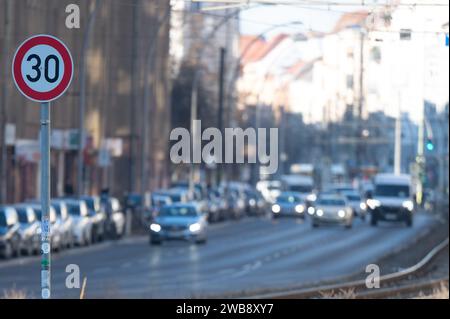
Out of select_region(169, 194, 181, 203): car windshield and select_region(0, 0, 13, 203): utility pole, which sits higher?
select_region(0, 0, 13, 203): utility pole

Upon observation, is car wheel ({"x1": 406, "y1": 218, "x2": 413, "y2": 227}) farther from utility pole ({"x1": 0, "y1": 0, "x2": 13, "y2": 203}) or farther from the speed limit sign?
the speed limit sign

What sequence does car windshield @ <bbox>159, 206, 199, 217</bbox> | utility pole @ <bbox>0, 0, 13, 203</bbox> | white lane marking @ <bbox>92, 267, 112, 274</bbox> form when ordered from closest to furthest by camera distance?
1. white lane marking @ <bbox>92, 267, 112, 274</bbox>
2. utility pole @ <bbox>0, 0, 13, 203</bbox>
3. car windshield @ <bbox>159, 206, 199, 217</bbox>

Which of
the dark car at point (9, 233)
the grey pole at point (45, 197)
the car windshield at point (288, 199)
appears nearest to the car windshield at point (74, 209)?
the dark car at point (9, 233)

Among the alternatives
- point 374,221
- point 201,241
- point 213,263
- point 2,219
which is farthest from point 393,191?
point 2,219

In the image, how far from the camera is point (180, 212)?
157ft

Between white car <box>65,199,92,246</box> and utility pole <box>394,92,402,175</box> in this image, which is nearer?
white car <box>65,199,92,246</box>

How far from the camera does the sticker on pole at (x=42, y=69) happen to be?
43.7ft

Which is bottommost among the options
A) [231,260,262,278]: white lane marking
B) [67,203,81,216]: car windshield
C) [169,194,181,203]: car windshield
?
[231,260,262,278]: white lane marking

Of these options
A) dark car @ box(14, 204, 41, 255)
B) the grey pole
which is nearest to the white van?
dark car @ box(14, 204, 41, 255)

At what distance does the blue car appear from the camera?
1869 inches

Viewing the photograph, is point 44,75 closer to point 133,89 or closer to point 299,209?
point 133,89

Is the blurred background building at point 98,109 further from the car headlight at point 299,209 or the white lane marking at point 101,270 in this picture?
the car headlight at point 299,209

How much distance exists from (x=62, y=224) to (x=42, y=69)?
2893 cm
